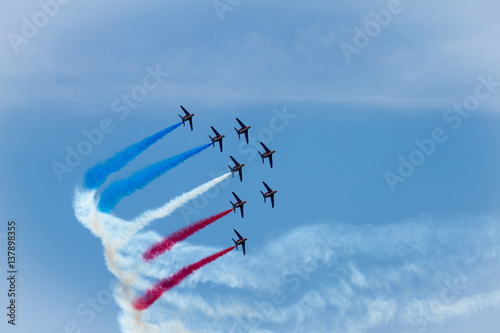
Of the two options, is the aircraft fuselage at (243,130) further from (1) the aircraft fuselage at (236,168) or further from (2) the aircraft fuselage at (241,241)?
(2) the aircraft fuselage at (241,241)

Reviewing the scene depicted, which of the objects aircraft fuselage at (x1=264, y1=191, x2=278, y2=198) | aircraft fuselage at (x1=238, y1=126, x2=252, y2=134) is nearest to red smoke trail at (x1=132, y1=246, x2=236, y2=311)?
aircraft fuselage at (x1=264, y1=191, x2=278, y2=198)

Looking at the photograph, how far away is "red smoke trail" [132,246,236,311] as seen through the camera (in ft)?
368

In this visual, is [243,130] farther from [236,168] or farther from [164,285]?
[164,285]

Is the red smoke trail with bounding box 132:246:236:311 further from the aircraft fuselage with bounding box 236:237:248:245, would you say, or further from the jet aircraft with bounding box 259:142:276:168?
the jet aircraft with bounding box 259:142:276:168

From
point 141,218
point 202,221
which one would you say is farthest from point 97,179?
point 202,221

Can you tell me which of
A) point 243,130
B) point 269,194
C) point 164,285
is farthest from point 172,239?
point 243,130

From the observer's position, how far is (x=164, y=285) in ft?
371

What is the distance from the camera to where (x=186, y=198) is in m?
117

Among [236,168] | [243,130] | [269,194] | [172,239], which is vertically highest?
[243,130]

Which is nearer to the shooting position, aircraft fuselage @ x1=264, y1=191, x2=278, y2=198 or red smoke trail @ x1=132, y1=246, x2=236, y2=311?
red smoke trail @ x1=132, y1=246, x2=236, y2=311

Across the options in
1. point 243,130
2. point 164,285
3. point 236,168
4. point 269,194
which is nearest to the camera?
point 164,285

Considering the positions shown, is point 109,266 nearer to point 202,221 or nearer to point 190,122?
point 202,221

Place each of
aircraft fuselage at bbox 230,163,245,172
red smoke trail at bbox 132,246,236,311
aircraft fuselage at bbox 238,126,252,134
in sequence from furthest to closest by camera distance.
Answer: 1. aircraft fuselage at bbox 238,126,252,134
2. aircraft fuselage at bbox 230,163,245,172
3. red smoke trail at bbox 132,246,236,311

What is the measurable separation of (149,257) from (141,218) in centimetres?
601
